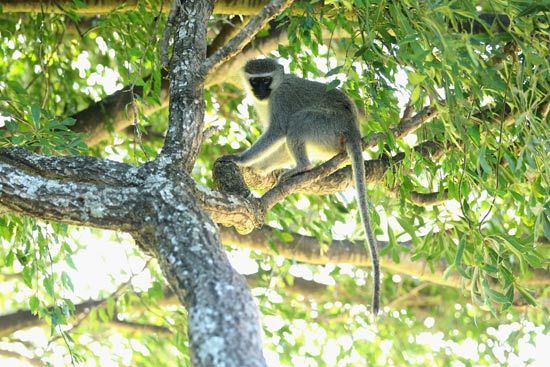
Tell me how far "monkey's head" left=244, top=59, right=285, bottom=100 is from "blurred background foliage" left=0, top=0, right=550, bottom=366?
215 mm

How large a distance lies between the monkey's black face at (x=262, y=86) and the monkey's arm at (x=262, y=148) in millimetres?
531

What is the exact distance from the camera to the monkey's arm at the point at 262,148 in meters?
5.81

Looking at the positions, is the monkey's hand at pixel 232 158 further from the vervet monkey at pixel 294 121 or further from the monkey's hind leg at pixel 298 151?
the monkey's hind leg at pixel 298 151

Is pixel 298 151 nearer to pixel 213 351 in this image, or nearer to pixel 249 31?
pixel 249 31

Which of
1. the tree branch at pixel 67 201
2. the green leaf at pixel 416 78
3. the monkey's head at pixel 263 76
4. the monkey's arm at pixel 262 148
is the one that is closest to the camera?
the tree branch at pixel 67 201

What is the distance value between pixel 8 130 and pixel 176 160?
1.33 m

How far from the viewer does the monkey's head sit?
684 cm

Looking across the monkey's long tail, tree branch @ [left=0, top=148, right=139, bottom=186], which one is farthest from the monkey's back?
tree branch @ [left=0, top=148, right=139, bottom=186]

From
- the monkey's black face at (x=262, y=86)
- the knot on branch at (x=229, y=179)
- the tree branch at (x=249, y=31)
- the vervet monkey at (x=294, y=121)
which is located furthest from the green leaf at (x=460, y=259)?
the monkey's black face at (x=262, y=86)

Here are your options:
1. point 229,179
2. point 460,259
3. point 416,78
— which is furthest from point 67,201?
point 460,259

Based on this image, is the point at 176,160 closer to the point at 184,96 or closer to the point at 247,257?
the point at 184,96

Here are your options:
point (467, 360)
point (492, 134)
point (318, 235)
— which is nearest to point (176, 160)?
point (492, 134)

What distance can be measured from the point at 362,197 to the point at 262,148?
1.24 meters

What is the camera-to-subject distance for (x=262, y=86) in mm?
6852
